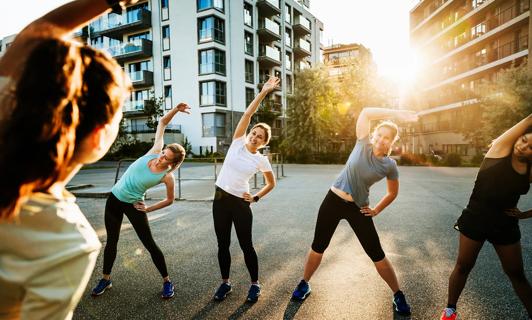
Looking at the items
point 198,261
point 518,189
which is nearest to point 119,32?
point 198,261

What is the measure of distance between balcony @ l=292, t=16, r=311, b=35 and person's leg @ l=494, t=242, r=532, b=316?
143 ft

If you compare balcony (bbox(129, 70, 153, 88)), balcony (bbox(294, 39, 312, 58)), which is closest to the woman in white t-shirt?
balcony (bbox(129, 70, 153, 88))

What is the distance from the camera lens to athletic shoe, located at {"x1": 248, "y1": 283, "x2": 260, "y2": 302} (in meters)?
3.42

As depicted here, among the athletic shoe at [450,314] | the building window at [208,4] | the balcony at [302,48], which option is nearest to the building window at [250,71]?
the building window at [208,4]

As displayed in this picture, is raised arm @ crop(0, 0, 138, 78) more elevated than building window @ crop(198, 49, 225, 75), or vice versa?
building window @ crop(198, 49, 225, 75)

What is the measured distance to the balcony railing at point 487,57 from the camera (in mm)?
28275

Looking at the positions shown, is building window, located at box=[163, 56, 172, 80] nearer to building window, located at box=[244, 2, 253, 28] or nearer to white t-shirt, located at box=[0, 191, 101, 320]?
building window, located at box=[244, 2, 253, 28]

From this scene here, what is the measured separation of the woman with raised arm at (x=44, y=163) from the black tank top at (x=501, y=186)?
302 centimetres

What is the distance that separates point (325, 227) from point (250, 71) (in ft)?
113

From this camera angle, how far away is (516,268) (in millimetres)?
2723

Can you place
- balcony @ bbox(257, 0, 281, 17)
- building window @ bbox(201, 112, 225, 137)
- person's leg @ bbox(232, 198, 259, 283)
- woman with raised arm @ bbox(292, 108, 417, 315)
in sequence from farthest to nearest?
balcony @ bbox(257, 0, 281, 17)
building window @ bbox(201, 112, 225, 137)
person's leg @ bbox(232, 198, 259, 283)
woman with raised arm @ bbox(292, 108, 417, 315)

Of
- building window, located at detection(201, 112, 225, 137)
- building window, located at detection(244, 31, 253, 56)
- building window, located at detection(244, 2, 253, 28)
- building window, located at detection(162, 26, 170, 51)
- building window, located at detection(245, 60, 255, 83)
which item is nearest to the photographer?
building window, located at detection(201, 112, 225, 137)

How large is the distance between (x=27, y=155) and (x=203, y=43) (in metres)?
33.6

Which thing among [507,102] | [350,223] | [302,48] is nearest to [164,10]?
[302,48]
